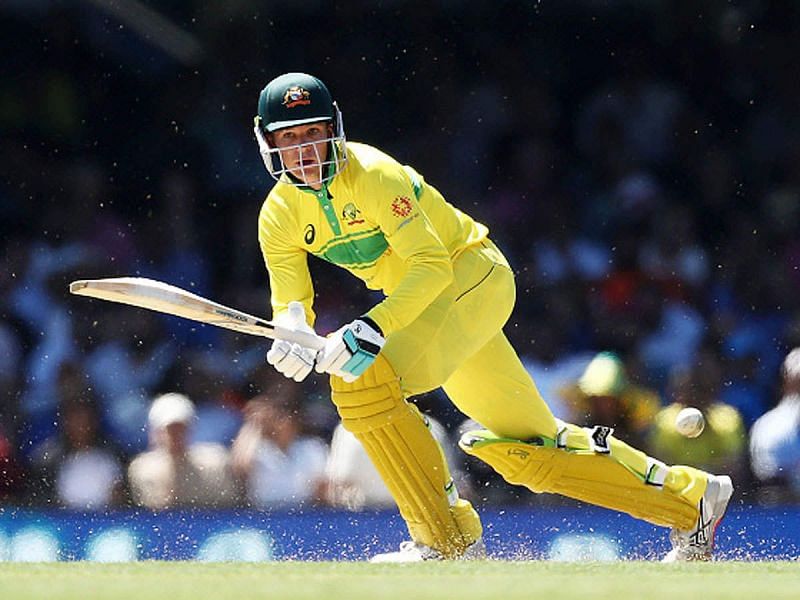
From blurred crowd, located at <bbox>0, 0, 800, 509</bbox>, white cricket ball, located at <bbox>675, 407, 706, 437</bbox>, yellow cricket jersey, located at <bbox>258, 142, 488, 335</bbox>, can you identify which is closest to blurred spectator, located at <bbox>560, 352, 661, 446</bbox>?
blurred crowd, located at <bbox>0, 0, 800, 509</bbox>

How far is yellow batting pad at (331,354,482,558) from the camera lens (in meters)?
5.27

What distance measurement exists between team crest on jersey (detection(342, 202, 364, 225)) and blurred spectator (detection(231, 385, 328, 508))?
244 centimetres

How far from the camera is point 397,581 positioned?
13.9ft

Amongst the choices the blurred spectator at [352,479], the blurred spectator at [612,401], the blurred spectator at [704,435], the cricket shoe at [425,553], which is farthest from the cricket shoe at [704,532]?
the blurred spectator at [612,401]

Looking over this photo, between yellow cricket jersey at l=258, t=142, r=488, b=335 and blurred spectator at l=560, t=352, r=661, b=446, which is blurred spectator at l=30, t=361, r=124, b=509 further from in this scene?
yellow cricket jersey at l=258, t=142, r=488, b=335

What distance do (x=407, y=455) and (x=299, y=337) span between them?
1.60 feet

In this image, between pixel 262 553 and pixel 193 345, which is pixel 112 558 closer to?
pixel 262 553

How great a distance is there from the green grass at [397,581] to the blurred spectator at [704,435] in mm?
2868

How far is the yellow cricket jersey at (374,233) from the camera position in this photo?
17.4 feet

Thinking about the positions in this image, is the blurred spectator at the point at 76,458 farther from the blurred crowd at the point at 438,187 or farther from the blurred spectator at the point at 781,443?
the blurred spectator at the point at 781,443

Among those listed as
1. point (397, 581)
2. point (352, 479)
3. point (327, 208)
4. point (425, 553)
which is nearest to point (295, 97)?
point (327, 208)

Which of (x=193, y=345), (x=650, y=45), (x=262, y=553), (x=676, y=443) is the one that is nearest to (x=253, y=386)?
(x=193, y=345)

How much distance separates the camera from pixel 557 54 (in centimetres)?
913

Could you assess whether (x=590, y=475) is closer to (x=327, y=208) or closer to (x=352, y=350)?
(x=352, y=350)
